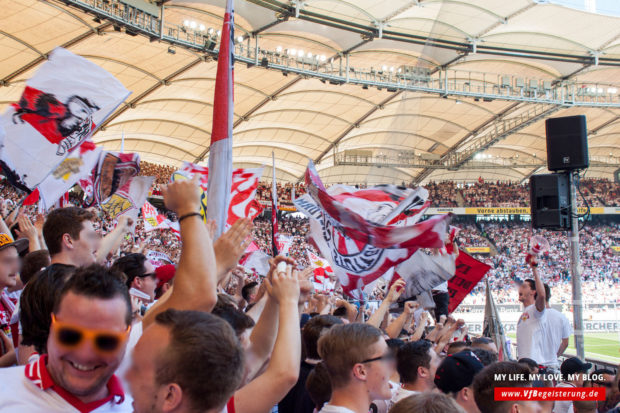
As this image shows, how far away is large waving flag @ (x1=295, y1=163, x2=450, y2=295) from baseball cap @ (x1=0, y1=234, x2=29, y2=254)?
3.17 meters

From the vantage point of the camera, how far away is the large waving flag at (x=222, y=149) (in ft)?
12.8

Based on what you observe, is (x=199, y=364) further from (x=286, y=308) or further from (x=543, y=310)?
(x=543, y=310)

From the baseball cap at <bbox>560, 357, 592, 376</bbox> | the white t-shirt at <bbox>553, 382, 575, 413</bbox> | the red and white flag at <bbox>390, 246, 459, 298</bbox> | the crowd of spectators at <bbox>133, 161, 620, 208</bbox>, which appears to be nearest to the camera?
the white t-shirt at <bbox>553, 382, 575, 413</bbox>

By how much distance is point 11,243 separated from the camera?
387 centimetres

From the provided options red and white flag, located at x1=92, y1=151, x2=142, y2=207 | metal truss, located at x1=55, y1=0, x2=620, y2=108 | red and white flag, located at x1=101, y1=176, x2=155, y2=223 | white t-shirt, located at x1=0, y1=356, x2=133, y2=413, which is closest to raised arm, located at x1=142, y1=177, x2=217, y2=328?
white t-shirt, located at x1=0, y1=356, x2=133, y2=413

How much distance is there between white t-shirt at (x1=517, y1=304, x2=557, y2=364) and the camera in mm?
6340

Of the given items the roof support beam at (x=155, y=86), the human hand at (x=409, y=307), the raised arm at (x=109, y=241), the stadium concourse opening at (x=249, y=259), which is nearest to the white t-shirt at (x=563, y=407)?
the stadium concourse opening at (x=249, y=259)

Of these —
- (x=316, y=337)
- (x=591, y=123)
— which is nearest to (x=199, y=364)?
→ (x=316, y=337)

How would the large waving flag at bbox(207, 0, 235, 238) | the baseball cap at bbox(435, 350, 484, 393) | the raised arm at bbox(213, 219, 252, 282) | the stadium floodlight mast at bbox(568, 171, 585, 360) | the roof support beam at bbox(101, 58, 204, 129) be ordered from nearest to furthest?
the raised arm at bbox(213, 219, 252, 282), the baseball cap at bbox(435, 350, 484, 393), the large waving flag at bbox(207, 0, 235, 238), the stadium floodlight mast at bbox(568, 171, 585, 360), the roof support beam at bbox(101, 58, 204, 129)

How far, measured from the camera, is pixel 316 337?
3.71m

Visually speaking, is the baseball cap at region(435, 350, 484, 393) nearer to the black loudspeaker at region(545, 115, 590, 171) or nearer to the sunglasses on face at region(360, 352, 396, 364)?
the sunglasses on face at region(360, 352, 396, 364)

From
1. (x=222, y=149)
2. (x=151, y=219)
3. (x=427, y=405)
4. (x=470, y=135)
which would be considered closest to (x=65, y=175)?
(x=222, y=149)

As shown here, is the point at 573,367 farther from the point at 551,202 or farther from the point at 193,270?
the point at 193,270

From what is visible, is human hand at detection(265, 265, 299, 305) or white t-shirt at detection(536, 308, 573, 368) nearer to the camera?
human hand at detection(265, 265, 299, 305)
